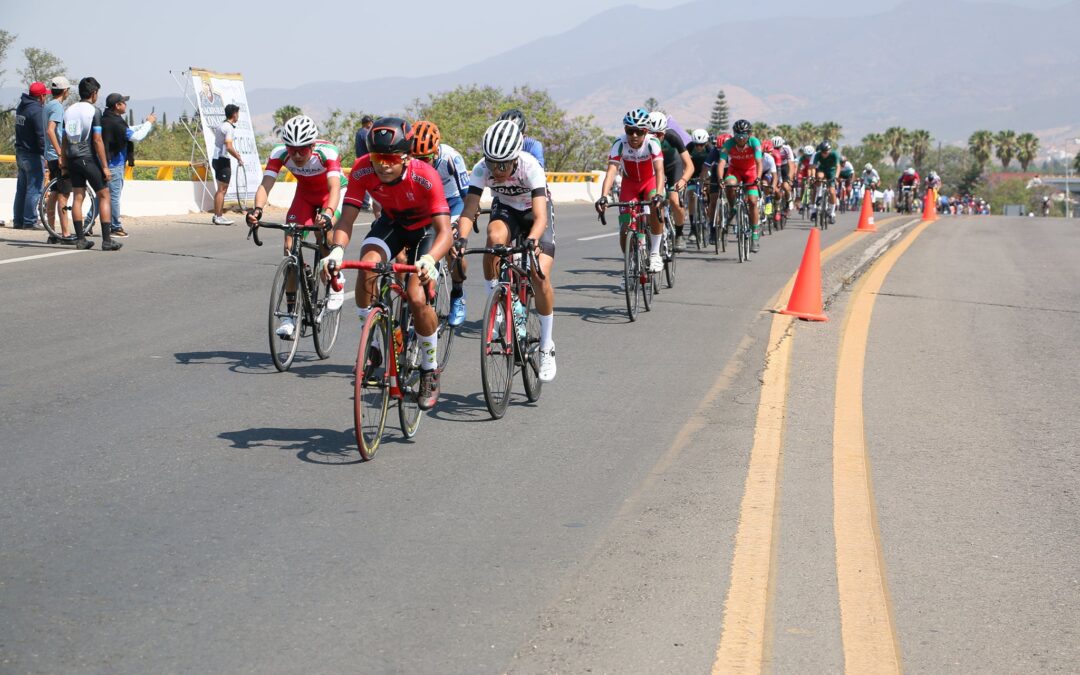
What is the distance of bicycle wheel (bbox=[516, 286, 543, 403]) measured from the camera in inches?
320

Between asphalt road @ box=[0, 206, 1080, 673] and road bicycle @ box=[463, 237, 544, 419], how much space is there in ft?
0.68

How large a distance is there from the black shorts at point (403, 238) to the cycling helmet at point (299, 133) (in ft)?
6.88

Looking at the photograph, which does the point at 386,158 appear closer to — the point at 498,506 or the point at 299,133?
the point at 498,506

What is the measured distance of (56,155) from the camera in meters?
17.2

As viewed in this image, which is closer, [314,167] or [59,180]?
[314,167]

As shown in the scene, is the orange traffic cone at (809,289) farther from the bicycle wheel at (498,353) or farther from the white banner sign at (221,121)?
the white banner sign at (221,121)

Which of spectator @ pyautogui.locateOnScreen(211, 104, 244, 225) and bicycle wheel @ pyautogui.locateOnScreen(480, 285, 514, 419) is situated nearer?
bicycle wheel @ pyautogui.locateOnScreen(480, 285, 514, 419)

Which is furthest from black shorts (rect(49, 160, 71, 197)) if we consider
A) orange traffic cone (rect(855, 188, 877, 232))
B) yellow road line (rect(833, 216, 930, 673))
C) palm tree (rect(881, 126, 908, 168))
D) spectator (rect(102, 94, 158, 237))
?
palm tree (rect(881, 126, 908, 168))

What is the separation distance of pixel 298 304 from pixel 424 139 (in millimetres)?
1737

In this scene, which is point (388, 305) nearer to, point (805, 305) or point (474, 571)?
point (474, 571)

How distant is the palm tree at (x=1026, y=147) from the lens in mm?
132625

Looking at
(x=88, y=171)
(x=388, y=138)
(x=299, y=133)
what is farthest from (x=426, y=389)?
(x=88, y=171)

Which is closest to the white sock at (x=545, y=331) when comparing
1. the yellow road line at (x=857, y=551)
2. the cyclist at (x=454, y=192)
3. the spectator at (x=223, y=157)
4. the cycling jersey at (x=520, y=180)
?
the cycling jersey at (x=520, y=180)

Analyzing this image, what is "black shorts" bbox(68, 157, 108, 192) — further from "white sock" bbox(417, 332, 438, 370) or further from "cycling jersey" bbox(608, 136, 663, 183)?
"white sock" bbox(417, 332, 438, 370)
